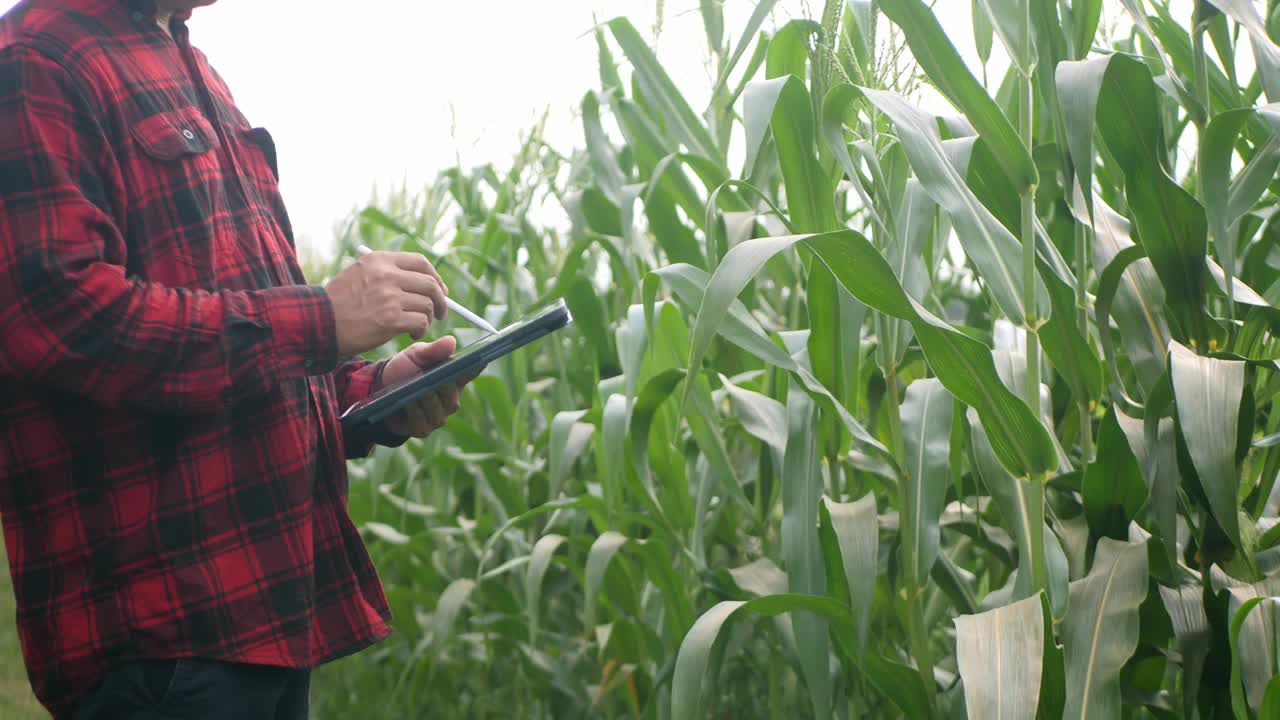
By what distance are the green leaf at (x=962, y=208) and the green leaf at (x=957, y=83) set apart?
0.01 meters

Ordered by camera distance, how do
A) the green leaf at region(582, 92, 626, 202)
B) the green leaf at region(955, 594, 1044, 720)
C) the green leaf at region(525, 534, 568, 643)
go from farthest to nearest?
the green leaf at region(582, 92, 626, 202) → the green leaf at region(525, 534, 568, 643) → the green leaf at region(955, 594, 1044, 720)

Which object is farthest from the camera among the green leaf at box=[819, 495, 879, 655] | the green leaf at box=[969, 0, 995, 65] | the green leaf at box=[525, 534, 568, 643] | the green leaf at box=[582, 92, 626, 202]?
the green leaf at box=[582, 92, 626, 202]

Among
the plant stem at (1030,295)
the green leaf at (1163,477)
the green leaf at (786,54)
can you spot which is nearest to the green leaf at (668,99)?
the green leaf at (786,54)

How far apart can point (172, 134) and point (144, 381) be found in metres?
0.20

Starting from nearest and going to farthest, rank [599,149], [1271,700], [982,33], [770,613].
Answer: [1271,700], [770,613], [982,33], [599,149]

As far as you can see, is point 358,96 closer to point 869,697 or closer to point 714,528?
point 714,528

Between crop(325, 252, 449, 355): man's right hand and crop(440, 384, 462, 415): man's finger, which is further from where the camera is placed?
crop(440, 384, 462, 415): man's finger

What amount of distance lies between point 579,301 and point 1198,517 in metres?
0.88

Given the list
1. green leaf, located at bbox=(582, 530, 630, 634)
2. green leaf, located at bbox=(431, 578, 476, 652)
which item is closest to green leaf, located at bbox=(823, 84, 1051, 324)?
green leaf, located at bbox=(582, 530, 630, 634)

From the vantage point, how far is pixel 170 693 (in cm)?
75

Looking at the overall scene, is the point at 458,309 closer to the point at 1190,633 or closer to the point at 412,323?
the point at 412,323

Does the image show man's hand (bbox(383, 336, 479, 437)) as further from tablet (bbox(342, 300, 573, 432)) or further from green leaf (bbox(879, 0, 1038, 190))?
green leaf (bbox(879, 0, 1038, 190))

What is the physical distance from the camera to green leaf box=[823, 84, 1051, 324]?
80 centimetres

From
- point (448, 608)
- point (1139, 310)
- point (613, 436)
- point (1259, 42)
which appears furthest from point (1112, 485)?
point (448, 608)
